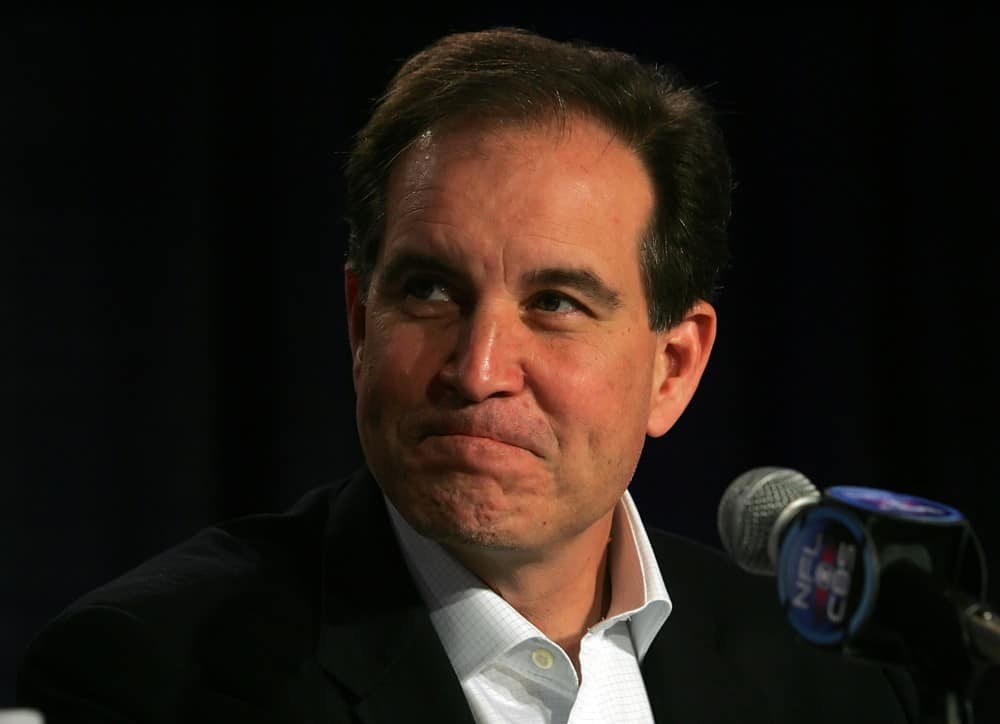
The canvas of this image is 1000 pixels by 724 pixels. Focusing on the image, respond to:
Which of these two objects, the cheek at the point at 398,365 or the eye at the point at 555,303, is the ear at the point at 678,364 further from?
the cheek at the point at 398,365

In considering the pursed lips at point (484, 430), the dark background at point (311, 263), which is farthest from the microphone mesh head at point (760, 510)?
the dark background at point (311, 263)

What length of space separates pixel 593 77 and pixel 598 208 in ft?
0.89

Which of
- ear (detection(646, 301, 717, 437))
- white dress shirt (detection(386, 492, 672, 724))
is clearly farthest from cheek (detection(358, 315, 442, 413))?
ear (detection(646, 301, 717, 437))

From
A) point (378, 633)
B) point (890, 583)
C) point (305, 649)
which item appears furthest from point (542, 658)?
point (890, 583)

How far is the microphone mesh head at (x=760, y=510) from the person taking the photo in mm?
1442

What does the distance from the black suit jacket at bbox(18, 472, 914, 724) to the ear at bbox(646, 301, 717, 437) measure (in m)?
0.36

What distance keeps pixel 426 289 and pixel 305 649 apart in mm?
545

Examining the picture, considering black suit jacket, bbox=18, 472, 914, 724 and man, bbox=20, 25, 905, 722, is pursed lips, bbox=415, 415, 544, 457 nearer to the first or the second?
man, bbox=20, 25, 905, 722

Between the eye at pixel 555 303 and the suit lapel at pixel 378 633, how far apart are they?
0.44 metres

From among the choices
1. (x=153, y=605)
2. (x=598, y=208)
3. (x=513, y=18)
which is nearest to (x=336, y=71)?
(x=513, y=18)

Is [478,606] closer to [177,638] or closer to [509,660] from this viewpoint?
[509,660]

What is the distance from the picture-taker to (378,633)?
182 centimetres

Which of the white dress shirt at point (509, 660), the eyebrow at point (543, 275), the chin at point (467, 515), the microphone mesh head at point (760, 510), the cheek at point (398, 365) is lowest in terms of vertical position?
the white dress shirt at point (509, 660)

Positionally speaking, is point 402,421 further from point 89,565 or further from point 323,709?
point 89,565
